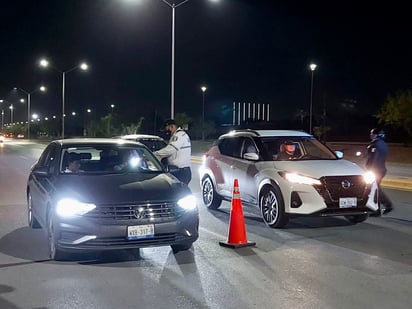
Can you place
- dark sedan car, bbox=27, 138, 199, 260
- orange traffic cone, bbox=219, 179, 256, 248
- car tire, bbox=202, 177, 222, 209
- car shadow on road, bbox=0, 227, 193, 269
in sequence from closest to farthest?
dark sedan car, bbox=27, 138, 199, 260 < car shadow on road, bbox=0, 227, 193, 269 < orange traffic cone, bbox=219, 179, 256, 248 < car tire, bbox=202, 177, 222, 209

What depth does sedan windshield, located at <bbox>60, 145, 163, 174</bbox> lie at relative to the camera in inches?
339

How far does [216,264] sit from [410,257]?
2621mm

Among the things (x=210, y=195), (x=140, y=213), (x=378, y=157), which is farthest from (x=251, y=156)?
(x=140, y=213)

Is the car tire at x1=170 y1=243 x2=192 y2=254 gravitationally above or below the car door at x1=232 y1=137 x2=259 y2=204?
below

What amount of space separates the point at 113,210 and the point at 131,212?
8.5 inches

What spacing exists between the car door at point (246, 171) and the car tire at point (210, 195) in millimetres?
1020

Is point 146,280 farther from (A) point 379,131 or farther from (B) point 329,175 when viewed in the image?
(A) point 379,131

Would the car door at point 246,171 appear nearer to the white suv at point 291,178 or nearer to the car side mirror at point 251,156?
the white suv at point 291,178

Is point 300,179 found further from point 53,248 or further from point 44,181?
point 53,248

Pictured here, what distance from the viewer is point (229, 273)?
275 inches

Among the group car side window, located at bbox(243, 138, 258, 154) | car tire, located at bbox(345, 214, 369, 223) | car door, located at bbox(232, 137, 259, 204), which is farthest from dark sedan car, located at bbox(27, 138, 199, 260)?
car tire, located at bbox(345, 214, 369, 223)

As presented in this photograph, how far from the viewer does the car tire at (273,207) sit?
9.84m

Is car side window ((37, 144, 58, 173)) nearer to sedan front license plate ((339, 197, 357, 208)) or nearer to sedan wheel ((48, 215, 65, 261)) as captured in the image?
sedan wheel ((48, 215, 65, 261))

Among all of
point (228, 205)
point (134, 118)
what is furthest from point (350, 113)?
point (228, 205)
